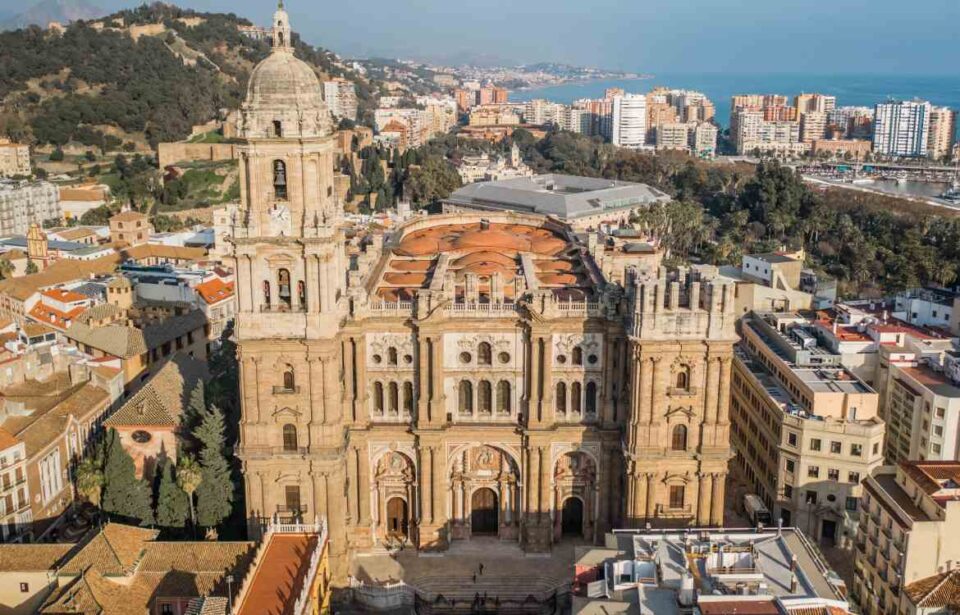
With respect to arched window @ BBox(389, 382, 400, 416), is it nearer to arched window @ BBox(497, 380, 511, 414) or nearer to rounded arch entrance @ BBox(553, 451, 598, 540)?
arched window @ BBox(497, 380, 511, 414)

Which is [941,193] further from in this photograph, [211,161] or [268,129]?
[268,129]

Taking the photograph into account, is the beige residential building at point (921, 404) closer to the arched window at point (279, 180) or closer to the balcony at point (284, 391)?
the balcony at point (284, 391)

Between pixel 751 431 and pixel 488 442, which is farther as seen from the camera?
pixel 751 431

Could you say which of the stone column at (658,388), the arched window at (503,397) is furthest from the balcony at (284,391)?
the stone column at (658,388)

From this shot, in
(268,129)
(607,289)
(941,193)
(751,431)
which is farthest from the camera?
(941,193)

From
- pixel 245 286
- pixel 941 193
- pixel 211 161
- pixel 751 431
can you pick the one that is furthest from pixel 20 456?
pixel 941 193

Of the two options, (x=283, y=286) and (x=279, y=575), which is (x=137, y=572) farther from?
(x=283, y=286)
